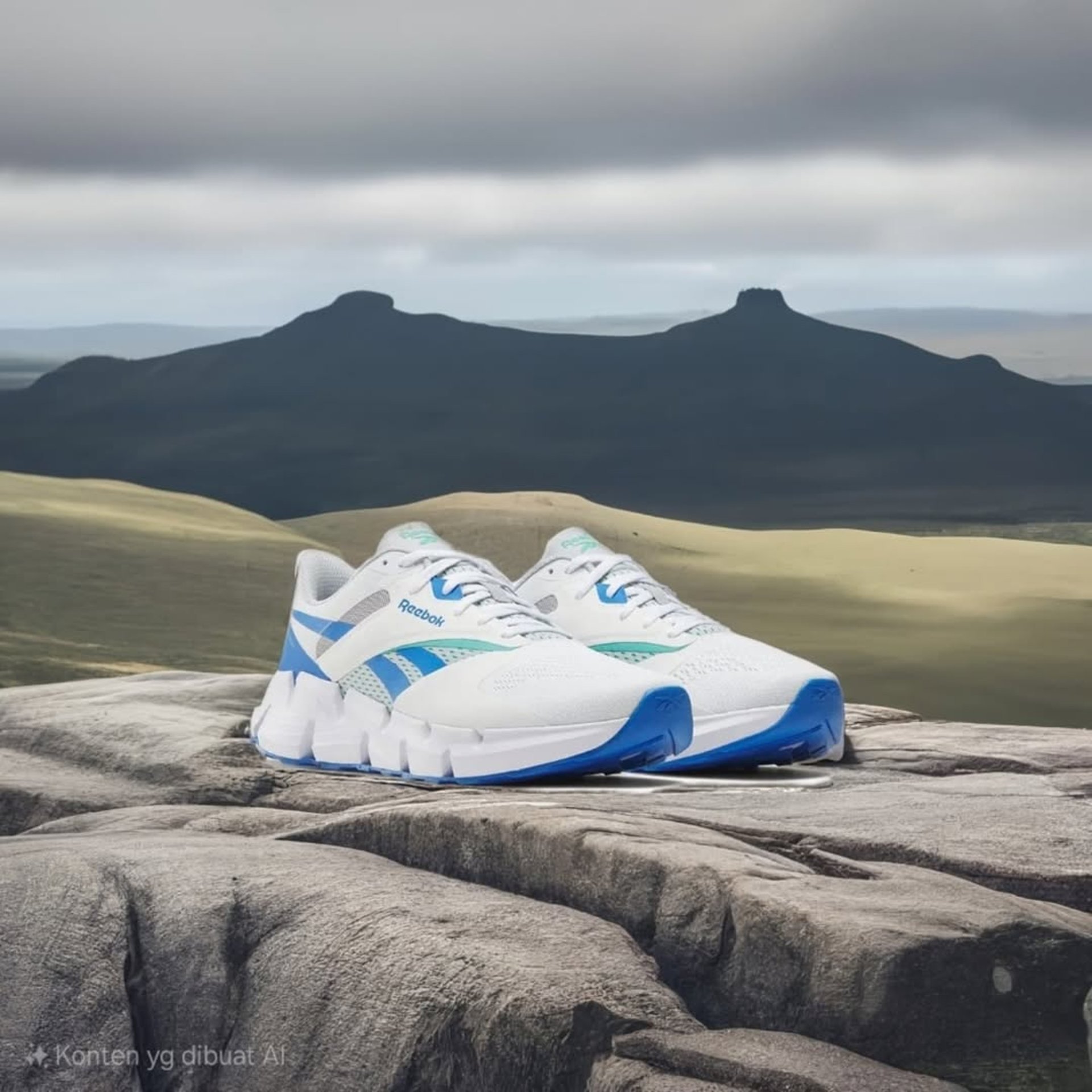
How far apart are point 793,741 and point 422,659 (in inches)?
20.4

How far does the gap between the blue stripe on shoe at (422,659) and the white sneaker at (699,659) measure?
298mm

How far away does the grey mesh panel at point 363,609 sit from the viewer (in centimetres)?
245

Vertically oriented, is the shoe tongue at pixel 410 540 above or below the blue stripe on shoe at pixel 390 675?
above

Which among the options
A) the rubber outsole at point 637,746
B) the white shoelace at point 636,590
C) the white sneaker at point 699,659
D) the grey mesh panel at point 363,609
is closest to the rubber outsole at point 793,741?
the white sneaker at point 699,659

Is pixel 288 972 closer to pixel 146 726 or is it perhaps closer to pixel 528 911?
pixel 528 911

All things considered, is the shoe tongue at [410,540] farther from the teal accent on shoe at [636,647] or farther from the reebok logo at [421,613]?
the teal accent on shoe at [636,647]

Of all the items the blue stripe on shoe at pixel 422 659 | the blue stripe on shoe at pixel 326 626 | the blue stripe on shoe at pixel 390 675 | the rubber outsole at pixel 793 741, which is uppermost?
A: the blue stripe on shoe at pixel 326 626

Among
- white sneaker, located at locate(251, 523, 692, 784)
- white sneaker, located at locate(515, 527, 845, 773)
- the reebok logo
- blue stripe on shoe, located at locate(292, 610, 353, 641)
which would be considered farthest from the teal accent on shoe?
blue stripe on shoe, located at locate(292, 610, 353, 641)

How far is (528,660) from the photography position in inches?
86.7

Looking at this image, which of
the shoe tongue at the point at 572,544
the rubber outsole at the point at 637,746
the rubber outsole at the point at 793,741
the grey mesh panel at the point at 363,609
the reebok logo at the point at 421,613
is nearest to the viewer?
the rubber outsole at the point at 637,746

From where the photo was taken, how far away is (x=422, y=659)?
7.61 ft

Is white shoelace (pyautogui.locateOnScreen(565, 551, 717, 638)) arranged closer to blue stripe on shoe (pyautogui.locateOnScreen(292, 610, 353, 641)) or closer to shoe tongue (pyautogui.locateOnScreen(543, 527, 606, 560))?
shoe tongue (pyautogui.locateOnScreen(543, 527, 606, 560))

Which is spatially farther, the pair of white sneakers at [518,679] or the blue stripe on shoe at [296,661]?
the blue stripe on shoe at [296,661]

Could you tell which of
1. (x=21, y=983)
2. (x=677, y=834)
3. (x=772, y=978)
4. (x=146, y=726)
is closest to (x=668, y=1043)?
(x=772, y=978)
